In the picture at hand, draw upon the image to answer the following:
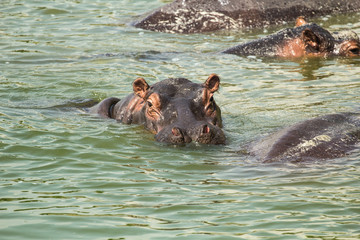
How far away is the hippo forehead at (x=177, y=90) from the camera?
821cm

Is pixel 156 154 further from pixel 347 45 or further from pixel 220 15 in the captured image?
pixel 220 15

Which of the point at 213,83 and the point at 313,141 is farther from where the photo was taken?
the point at 213,83

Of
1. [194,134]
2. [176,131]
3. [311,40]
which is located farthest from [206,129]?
[311,40]

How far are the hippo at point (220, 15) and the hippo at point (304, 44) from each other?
210cm

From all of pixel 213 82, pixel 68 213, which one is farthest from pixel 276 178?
pixel 213 82

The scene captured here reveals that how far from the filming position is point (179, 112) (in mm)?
7938

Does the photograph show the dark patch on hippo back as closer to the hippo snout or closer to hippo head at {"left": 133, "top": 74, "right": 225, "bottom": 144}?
hippo head at {"left": 133, "top": 74, "right": 225, "bottom": 144}

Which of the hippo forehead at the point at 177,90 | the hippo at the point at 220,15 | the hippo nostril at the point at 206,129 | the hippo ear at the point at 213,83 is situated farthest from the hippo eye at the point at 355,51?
the hippo nostril at the point at 206,129

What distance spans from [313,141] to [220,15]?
30.6 feet

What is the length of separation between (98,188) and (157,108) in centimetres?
208

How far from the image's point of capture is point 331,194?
5836mm

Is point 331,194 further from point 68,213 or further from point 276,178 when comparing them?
point 68,213

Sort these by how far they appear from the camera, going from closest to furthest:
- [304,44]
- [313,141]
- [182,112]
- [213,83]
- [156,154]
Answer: [313,141] → [156,154] → [182,112] → [213,83] → [304,44]

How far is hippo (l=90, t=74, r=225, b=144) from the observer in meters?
7.61
